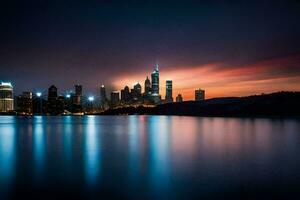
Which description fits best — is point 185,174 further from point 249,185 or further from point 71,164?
point 71,164

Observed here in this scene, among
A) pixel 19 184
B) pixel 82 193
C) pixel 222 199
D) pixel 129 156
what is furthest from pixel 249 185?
pixel 129 156

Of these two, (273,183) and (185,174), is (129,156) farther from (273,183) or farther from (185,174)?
(273,183)

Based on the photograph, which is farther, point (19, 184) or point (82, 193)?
point (19, 184)

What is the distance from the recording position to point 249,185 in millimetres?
15445

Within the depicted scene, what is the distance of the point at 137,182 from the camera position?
16.3 meters

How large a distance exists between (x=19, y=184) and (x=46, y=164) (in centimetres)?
658

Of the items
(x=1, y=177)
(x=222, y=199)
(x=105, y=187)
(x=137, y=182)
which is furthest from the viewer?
(x=1, y=177)

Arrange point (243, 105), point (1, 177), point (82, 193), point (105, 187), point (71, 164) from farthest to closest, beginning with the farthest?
point (243, 105), point (71, 164), point (1, 177), point (105, 187), point (82, 193)

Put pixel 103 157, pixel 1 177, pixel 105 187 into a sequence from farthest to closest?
1. pixel 103 157
2. pixel 1 177
3. pixel 105 187

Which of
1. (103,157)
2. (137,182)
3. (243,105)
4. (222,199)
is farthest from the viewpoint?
(243,105)

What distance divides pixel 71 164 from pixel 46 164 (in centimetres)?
175

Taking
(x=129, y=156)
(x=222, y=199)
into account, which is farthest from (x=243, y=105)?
(x=222, y=199)

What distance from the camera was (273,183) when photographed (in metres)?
15.8

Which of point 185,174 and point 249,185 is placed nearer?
point 249,185
